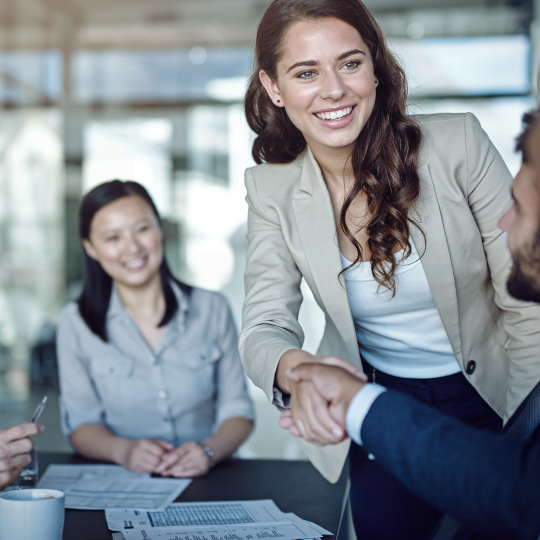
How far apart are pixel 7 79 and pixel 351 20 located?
4456 mm

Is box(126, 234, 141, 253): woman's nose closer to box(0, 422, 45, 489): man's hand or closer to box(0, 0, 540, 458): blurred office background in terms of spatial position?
box(0, 422, 45, 489): man's hand

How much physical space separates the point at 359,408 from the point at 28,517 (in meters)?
0.54

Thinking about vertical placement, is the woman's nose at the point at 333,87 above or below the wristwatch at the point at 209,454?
above

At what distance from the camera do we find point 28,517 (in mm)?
1084

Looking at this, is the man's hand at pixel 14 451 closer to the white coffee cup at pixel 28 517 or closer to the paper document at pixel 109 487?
the paper document at pixel 109 487

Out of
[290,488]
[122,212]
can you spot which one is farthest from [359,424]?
[122,212]

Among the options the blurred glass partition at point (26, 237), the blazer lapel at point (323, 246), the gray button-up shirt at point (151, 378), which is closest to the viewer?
the blazer lapel at point (323, 246)

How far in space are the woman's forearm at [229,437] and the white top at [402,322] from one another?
1.59ft

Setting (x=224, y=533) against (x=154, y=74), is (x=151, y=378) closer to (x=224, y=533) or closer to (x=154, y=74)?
(x=224, y=533)

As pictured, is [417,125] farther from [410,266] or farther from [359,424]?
[359,424]

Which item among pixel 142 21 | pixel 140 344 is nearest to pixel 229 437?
pixel 140 344

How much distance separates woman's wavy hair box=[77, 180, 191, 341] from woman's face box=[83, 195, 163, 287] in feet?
0.08

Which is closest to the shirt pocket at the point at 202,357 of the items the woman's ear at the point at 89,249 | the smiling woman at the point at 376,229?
the woman's ear at the point at 89,249

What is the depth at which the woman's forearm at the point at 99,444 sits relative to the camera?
6.25ft
